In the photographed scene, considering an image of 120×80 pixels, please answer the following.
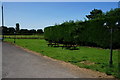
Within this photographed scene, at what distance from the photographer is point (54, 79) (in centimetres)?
759

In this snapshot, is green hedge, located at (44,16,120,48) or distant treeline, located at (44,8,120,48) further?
green hedge, located at (44,16,120,48)

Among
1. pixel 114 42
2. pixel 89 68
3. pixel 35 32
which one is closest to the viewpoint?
pixel 89 68

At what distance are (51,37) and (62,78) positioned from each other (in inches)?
1231

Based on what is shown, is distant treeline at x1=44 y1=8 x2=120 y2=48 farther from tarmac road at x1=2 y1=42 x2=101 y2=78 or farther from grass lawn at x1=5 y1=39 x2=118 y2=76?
tarmac road at x1=2 y1=42 x2=101 y2=78

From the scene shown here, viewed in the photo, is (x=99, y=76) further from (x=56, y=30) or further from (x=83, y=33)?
(x=56, y=30)

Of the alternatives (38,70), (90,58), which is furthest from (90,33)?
(38,70)

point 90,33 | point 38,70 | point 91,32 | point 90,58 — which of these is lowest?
point 38,70

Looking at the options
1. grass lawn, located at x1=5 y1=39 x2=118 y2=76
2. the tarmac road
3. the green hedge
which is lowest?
the tarmac road

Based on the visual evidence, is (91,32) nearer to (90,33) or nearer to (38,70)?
(90,33)

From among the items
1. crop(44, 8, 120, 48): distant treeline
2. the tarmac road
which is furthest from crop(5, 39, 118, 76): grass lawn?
crop(44, 8, 120, 48): distant treeline

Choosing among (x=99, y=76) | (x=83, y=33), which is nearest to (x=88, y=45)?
(x=83, y=33)

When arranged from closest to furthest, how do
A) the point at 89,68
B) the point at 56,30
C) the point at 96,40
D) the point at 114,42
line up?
1. the point at 89,68
2. the point at 114,42
3. the point at 96,40
4. the point at 56,30

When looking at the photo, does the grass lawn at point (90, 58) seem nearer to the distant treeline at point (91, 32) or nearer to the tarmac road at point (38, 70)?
the tarmac road at point (38, 70)

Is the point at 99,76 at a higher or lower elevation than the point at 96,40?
lower
